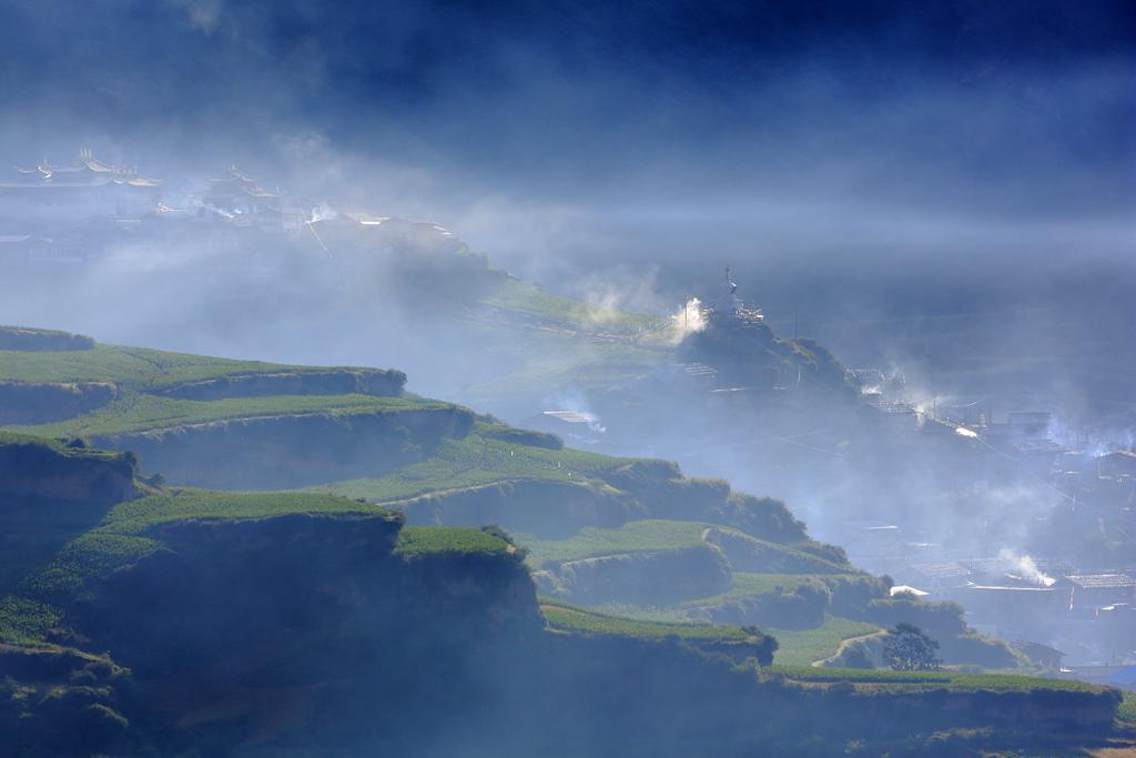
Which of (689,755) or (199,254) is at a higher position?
(199,254)

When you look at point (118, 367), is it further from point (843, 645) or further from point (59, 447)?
point (843, 645)

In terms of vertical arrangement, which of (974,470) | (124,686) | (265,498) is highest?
(974,470)

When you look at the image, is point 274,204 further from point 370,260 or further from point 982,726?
point 982,726

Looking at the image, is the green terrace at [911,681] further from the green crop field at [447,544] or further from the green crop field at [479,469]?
the green crop field at [479,469]

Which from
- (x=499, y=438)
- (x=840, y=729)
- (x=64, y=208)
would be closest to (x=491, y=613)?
(x=840, y=729)

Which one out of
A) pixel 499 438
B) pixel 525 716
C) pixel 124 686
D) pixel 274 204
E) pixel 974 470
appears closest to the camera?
pixel 124 686

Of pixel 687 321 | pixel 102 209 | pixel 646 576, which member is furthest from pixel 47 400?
pixel 102 209

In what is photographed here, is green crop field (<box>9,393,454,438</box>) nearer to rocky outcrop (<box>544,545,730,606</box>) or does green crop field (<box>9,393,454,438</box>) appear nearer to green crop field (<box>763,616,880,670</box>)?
rocky outcrop (<box>544,545,730,606</box>)
